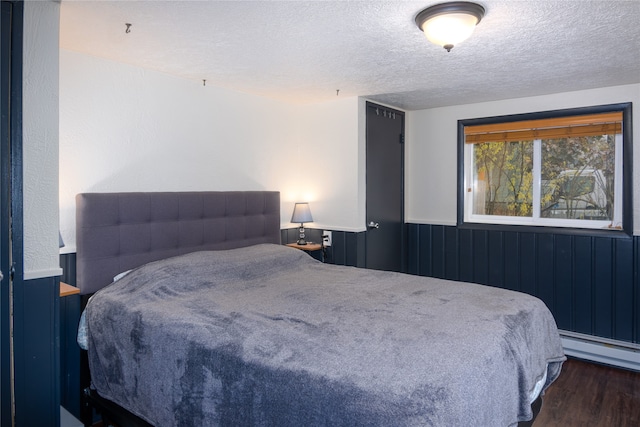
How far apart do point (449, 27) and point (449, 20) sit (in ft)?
0.12

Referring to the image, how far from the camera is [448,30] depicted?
213 cm

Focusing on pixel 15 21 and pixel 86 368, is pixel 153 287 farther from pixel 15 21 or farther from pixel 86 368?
pixel 15 21

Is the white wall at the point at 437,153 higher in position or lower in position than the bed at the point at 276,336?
higher

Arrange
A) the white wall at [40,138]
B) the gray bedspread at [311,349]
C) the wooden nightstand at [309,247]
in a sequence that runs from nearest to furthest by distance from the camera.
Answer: the gray bedspread at [311,349]
the white wall at [40,138]
the wooden nightstand at [309,247]

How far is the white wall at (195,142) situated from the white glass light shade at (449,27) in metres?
1.87

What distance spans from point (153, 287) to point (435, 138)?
11.0 ft

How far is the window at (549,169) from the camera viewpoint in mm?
3750

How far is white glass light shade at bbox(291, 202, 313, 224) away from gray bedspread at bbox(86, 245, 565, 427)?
4.11 ft

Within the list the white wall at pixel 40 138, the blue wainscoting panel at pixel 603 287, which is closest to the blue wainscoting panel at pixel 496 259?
the blue wainscoting panel at pixel 603 287

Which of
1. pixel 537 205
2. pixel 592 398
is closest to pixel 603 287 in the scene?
pixel 537 205

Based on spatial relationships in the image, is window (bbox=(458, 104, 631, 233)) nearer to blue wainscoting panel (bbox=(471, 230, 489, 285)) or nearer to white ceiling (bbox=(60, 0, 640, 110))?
blue wainscoting panel (bbox=(471, 230, 489, 285))

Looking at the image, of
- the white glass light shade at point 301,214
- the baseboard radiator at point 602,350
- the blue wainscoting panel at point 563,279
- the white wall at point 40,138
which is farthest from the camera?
the white glass light shade at point 301,214

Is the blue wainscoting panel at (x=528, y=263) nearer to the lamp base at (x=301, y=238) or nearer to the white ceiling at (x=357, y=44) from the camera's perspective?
the white ceiling at (x=357, y=44)

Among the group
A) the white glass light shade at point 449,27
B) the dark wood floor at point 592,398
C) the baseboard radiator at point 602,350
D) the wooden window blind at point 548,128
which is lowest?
the dark wood floor at point 592,398
